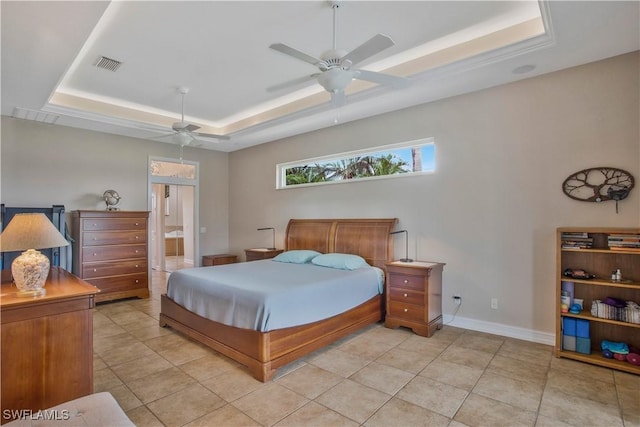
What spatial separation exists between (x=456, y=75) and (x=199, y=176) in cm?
539

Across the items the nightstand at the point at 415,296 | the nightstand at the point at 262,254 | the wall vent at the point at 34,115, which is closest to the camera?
the nightstand at the point at 415,296

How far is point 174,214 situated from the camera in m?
7.17

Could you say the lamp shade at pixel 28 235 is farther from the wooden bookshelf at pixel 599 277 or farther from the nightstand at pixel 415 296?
the wooden bookshelf at pixel 599 277

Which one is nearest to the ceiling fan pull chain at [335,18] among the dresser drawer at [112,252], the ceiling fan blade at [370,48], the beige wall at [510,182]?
the ceiling fan blade at [370,48]

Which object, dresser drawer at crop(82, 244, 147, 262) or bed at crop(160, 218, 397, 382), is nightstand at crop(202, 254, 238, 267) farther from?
bed at crop(160, 218, 397, 382)

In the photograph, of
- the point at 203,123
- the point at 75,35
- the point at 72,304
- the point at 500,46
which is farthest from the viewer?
the point at 203,123

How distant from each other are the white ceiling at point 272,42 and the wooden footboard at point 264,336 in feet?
8.70

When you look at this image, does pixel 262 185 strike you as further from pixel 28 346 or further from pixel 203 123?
pixel 28 346

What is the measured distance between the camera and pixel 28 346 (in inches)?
76.7

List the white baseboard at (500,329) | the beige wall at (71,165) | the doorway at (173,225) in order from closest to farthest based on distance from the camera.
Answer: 1. the white baseboard at (500,329)
2. the beige wall at (71,165)
3. the doorway at (173,225)

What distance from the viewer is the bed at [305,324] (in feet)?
9.29

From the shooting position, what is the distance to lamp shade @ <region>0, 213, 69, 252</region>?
2010 mm

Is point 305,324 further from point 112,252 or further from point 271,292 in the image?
point 112,252

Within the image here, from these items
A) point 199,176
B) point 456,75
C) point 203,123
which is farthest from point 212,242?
point 456,75
